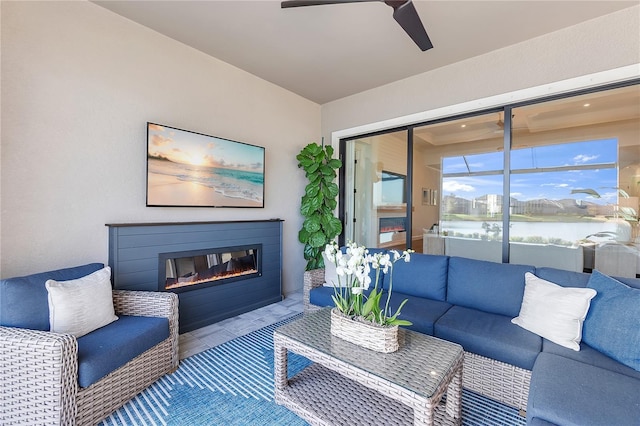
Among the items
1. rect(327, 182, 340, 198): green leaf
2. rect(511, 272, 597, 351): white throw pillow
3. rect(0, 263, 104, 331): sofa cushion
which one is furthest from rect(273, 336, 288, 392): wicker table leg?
rect(327, 182, 340, 198): green leaf

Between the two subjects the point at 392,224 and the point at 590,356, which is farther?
the point at 392,224

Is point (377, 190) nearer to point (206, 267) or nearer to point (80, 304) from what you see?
point (206, 267)

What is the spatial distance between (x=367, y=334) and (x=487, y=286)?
1.39m

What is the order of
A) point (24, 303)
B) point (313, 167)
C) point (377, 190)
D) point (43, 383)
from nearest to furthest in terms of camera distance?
point (43, 383)
point (24, 303)
point (313, 167)
point (377, 190)

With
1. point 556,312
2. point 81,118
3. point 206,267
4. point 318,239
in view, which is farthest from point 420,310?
point 81,118

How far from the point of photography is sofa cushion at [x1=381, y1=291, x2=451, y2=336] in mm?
2107

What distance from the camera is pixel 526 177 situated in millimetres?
3205

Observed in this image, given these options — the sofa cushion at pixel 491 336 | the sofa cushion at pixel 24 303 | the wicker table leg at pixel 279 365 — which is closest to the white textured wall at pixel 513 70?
the sofa cushion at pixel 491 336

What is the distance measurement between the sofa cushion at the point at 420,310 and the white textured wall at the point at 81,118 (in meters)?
2.21

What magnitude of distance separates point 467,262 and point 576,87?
1908 mm

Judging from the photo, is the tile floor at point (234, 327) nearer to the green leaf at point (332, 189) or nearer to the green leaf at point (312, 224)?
the green leaf at point (312, 224)

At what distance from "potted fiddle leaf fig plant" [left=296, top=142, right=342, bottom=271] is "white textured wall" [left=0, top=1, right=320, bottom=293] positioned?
3.99 ft

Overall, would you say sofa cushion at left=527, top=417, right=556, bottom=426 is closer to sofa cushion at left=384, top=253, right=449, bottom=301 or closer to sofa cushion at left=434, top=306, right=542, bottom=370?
sofa cushion at left=434, top=306, right=542, bottom=370

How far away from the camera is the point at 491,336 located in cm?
185
